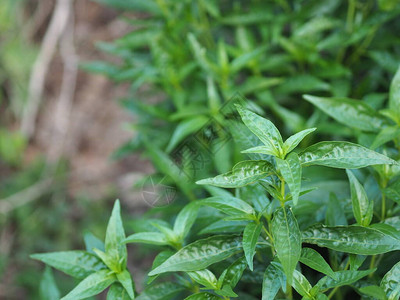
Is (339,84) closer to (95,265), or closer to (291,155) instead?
(291,155)

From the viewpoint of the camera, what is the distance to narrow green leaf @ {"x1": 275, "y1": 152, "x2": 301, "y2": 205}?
76cm

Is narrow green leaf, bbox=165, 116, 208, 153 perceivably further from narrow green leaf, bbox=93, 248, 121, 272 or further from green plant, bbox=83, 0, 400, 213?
narrow green leaf, bbox=93, 248, 121, 272

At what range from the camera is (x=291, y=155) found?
82 centimetres

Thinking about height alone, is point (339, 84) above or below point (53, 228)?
above

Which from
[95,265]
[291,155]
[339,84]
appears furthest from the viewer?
[339,84]

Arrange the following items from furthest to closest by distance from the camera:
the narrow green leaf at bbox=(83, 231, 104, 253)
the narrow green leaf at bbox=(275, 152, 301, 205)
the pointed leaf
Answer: the narrow green leaf at bbox=(83, 231, 104, 253) → the pointed leaf → the narrow green leaf at bbox=(275, 152, 301, 205)

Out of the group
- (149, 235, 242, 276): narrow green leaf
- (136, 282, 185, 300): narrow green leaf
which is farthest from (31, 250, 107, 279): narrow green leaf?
(149, 235, 242, 276): narrow green leaf

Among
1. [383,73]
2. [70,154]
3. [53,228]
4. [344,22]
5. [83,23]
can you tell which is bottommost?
[53,228]

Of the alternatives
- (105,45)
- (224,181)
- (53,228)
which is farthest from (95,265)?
(53,228)

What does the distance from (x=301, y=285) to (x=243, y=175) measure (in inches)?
9.6

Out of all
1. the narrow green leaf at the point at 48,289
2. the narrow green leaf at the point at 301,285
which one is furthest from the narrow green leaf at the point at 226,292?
the narrow green leaf at the point at 48,289

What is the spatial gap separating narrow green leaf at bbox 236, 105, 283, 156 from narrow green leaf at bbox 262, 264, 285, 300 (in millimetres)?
235

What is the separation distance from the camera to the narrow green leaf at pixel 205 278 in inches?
34.5

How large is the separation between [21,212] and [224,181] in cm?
255
